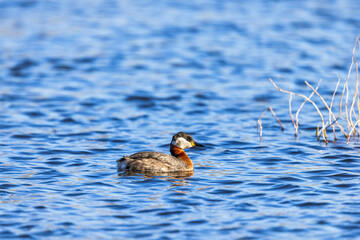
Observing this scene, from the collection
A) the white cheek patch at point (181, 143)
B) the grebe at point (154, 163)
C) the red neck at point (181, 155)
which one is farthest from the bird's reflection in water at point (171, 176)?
the white cheek patch at point (181, 143)

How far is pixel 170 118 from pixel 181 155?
4200 mm

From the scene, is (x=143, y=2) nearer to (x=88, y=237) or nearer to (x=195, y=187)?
(x=195, y=187)

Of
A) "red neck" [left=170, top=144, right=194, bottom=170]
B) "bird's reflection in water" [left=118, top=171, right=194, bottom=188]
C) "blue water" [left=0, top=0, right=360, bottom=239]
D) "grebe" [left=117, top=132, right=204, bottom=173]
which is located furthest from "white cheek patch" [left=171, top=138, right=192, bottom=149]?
"bird's reflection in water" [left=118, top=171, right=194, bottom=188]

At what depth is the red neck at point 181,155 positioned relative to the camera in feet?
42.8

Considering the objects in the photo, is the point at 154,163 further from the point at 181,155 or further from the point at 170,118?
the point at 170,118

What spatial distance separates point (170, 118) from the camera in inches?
688

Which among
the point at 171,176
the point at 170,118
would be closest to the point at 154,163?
the point at 171,176

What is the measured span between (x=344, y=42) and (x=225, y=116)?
9.93m

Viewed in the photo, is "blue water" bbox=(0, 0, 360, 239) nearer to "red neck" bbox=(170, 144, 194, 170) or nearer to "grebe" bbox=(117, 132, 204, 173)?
"grebe" bbox=(117, 132, 204, 173)

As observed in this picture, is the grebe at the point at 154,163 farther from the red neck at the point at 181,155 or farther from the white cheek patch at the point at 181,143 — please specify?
the white cheek patch at the point at 181,143

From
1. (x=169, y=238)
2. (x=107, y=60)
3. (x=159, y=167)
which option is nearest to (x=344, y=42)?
(x=107, y=60)

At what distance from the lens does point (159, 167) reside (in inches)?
496

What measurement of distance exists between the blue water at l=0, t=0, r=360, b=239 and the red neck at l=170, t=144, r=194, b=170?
1.46 ft

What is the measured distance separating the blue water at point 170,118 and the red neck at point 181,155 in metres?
0.44
